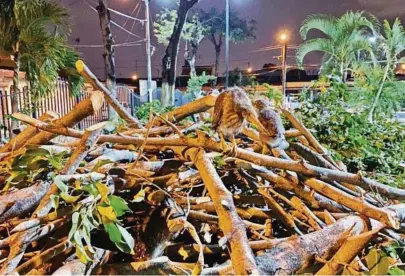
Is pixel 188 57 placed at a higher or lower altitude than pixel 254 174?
higher

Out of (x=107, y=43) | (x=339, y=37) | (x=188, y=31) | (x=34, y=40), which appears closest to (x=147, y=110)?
(x=34, y=40)

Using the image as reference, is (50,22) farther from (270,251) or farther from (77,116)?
(270,251)

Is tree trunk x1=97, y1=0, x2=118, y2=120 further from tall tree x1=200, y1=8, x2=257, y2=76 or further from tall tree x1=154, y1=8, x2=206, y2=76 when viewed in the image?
tall tree x1=200, y1=8, x2=257, y2=76

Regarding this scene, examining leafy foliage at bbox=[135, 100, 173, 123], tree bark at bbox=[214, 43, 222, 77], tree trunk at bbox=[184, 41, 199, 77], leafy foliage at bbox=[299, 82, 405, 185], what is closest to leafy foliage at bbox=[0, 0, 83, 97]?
leafy foliage at bbox=[135, 100, 173, 123]

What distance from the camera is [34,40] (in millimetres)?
6480

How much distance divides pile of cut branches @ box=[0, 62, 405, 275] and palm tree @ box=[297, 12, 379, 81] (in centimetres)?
712

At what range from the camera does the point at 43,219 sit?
0.73m

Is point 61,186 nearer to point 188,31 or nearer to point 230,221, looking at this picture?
point 230,221

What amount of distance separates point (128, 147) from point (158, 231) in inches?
14.7

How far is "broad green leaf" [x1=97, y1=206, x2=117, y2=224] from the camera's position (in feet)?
2.31

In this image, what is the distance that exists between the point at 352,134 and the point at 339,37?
6378 millimetres

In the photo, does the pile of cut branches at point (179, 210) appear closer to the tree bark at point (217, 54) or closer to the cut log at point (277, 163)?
the cut log at point (277, 163)

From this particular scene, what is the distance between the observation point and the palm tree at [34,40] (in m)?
6.38

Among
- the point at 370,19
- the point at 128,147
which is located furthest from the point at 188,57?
the point at 128,147
